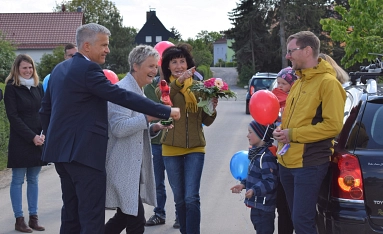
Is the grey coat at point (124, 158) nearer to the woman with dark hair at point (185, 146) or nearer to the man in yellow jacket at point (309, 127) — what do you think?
the woman with dark hair at point (185, 146)

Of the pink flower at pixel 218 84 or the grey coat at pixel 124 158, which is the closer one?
the grey coat at pixel 124 158

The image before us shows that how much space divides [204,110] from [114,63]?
2098 inches

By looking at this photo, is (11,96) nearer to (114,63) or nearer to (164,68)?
(164,68)

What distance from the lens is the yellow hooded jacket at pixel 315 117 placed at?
182 inches

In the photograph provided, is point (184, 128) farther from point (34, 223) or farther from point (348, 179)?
point (34, 223)

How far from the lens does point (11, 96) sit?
690 cm

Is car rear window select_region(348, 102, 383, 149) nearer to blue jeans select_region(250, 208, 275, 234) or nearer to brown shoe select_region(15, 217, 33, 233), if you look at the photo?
blue jeans select_region(250, 208, 275, 234)

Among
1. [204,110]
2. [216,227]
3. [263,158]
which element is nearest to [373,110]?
[263,158]

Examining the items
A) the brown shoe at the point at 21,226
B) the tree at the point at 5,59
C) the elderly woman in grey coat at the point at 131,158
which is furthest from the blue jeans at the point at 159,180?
the tree at the point at 5,59

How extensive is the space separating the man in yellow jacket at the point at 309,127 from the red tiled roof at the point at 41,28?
174ft

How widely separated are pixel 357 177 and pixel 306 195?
1.38ft

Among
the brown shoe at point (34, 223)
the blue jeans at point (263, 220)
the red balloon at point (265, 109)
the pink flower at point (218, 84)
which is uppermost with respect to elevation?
the pink flower at point (218, 84)

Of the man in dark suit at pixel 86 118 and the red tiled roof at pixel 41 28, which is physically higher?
the red tiled roof at pixel 41 28

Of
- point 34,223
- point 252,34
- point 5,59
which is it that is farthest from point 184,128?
point 252,34
